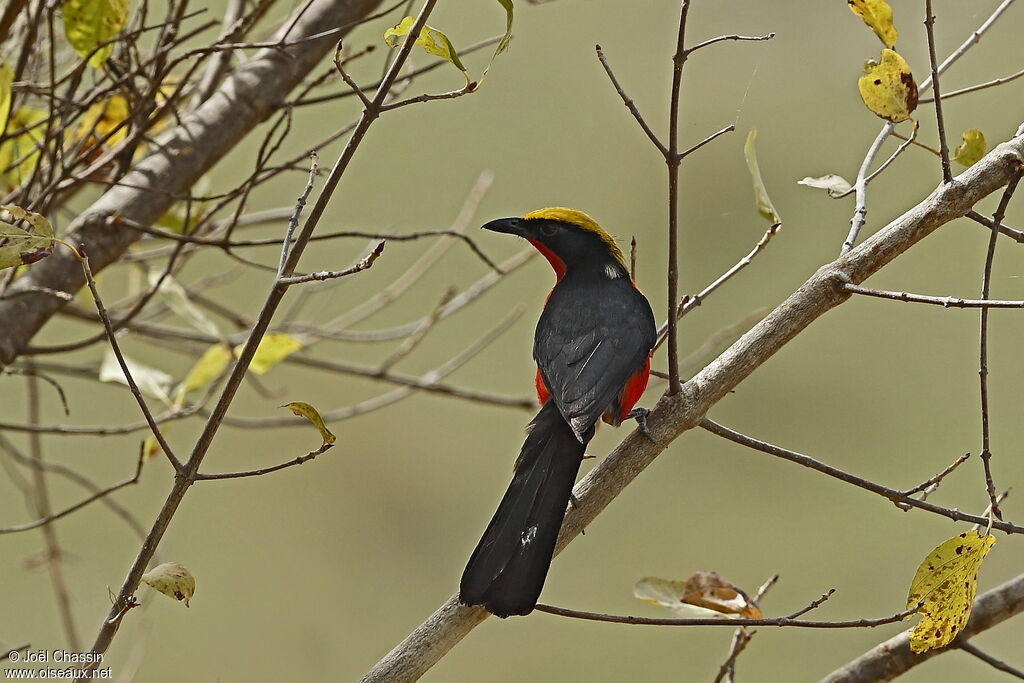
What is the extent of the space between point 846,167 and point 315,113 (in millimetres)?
2070

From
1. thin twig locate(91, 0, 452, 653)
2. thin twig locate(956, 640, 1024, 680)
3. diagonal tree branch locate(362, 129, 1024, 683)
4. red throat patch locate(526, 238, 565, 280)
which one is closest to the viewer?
thin twig locate(91, 0, 452, 653)

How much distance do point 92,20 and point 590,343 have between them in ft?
2.72

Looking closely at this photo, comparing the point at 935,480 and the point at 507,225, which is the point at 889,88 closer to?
the point at 935,480

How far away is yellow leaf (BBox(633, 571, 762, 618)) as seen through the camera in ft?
3.74

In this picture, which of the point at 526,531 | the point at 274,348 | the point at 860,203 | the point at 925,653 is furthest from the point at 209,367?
the point at 925,653

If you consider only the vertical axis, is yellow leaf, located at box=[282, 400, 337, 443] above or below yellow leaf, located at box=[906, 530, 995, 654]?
above

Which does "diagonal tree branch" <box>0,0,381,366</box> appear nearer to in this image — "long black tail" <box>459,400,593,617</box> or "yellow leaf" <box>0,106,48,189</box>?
"yellow leaf" <box>0,106,48,189</box>

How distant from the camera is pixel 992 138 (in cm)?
343

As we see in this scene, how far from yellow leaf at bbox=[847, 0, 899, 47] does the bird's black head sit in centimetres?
51

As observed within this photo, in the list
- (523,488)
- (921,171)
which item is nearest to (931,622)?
(523,488)

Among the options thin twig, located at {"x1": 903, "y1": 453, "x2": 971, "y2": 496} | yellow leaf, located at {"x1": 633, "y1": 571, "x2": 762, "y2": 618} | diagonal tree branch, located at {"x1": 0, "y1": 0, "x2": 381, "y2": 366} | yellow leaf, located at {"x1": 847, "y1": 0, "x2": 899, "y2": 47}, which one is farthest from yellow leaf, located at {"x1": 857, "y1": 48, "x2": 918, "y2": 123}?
diagonal tree branch, located at {"x1": 0, "y1": 0, "x2": 381, "y2": 366}

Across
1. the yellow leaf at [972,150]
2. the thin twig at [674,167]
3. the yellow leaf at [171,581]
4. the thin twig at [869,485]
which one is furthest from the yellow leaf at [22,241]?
the yellow leaf at [972,150]

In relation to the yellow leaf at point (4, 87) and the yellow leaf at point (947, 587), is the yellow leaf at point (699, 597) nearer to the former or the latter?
the yellow leaf at point (947, 587)

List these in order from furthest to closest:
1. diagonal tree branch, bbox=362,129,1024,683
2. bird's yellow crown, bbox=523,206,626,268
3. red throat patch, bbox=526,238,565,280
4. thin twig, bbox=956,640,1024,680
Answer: red throat patch, bbox=526,238,565,280 → bird's yellow crown, bbox=523,206,626,268 → thin twig, bbox=956,640,1024,680 → diagonal tree branch, bbox=362,129,1024,683
